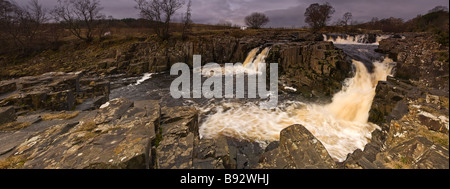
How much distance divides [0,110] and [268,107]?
11.8 meters

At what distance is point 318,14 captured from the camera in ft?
143

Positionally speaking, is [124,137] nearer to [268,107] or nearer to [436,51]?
[436,51]

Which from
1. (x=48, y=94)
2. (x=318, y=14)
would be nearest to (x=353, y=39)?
(x=318, y=14)

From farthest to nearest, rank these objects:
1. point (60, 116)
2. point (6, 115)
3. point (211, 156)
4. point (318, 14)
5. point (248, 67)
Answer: point (318, 14), point (248, 67), point (60, 116), point (6, 115), point (211, 156)

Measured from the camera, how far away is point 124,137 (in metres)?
3.91

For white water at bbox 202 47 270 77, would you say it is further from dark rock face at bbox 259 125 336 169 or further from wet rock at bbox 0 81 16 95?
dark rock face at bbox 259 125 336 169

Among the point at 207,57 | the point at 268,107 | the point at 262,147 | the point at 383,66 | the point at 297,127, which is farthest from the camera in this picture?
the point at 207,57

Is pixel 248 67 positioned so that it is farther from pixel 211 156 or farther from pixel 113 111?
pixel 211 156

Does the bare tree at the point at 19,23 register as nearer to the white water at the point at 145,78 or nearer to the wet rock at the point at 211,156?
the white water at the point at 145,78

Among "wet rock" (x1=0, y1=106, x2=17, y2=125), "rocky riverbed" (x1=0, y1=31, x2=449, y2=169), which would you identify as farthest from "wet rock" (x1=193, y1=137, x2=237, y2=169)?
"wet rock" (x1=0, y1=106, x2=17, y2=125)

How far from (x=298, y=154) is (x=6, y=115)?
30.3 ft

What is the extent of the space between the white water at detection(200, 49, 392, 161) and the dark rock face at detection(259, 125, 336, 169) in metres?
3.21

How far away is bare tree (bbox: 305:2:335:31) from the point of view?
141 ft
